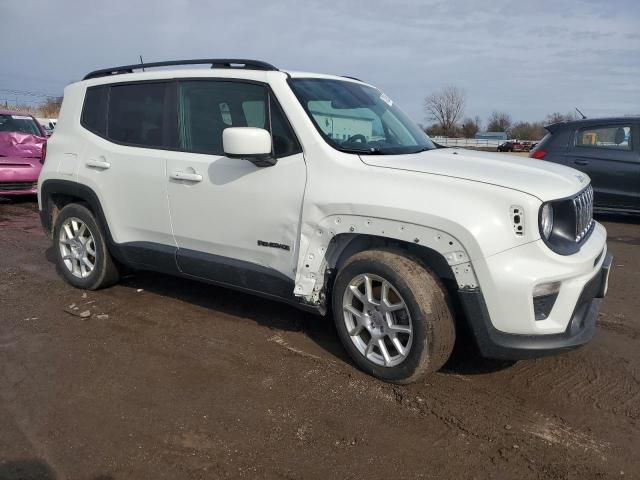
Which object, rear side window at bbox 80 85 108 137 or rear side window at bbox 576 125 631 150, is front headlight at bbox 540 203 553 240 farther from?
rear side window at bbox 576 125 631 150

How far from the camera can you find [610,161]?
8.05m

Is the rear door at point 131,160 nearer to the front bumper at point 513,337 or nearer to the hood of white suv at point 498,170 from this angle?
the hood of white suv at point 498,170

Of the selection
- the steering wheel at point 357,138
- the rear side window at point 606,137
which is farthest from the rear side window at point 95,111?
the rear side window at point 606,137

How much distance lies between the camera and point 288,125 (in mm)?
3605

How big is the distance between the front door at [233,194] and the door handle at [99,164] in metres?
0.77

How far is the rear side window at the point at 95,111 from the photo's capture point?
473 cm

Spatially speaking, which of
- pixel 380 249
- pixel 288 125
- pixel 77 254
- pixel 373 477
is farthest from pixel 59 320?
pixel 373 477

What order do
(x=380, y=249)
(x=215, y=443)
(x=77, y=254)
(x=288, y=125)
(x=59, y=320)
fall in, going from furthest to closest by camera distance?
(x=77, y=254) < (x=59, y=320) < (x=288, y=125) < (x=380, y=249) < (x=215, y=443)

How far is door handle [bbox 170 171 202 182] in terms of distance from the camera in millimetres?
3947

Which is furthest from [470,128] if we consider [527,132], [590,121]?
[590,121]

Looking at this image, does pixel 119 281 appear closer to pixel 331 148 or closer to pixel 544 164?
pixel 331 148

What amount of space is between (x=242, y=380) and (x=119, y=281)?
246cm

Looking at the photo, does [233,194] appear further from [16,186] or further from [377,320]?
[16,186]

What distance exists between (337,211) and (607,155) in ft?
21.1
